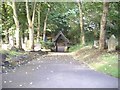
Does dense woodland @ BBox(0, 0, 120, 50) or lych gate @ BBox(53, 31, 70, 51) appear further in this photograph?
lych gate @ BBox(53, 31, 70, 51)

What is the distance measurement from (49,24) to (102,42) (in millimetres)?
28044

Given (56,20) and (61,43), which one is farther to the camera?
(56,20)

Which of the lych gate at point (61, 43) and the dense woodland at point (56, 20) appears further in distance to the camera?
the lych gate at point (61, 43)

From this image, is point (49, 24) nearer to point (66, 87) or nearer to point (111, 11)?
point (111, 11)

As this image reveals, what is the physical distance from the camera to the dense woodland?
32344mm

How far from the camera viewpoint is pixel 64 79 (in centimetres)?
1180

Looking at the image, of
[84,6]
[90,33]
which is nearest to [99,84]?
[84,6]

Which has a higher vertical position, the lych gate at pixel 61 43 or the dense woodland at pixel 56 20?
the dense woodland at pixel 56 20

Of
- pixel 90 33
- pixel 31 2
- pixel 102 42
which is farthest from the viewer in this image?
pixel 90 33

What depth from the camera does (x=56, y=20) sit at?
2061 inches

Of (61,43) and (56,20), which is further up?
(56,20)

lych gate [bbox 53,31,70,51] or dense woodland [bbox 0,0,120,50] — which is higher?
dense woodland [bbox 0,0,120,50]

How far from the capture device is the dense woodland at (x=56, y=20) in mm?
32344

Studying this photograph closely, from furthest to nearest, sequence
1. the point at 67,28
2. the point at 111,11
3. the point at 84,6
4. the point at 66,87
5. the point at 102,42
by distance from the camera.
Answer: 1. the point at 67,28
2. the point at 84,6
3. the point at 111,11
4. the point at 102,42
5. the point at 66,87
